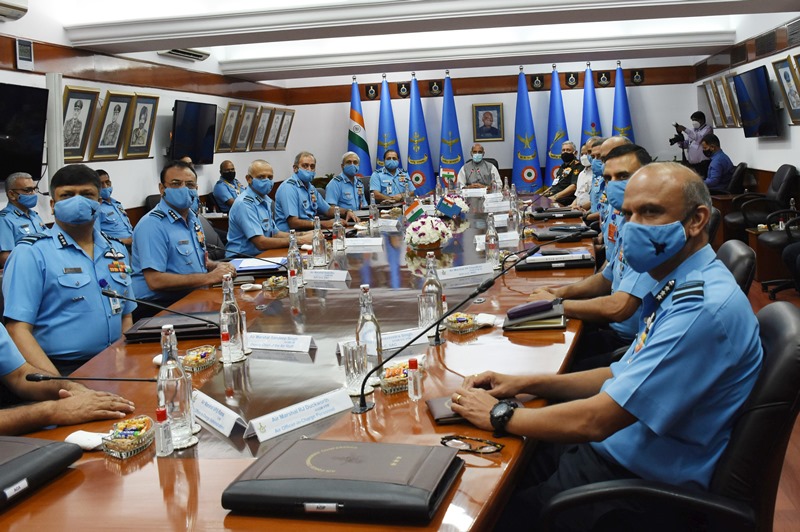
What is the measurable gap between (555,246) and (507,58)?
627 centimetres

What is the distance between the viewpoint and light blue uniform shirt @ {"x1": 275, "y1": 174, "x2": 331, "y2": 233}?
636 cm

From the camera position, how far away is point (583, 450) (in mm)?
1867

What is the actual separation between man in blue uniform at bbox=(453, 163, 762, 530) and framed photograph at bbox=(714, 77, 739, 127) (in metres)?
8.38

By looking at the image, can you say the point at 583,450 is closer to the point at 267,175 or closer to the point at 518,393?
the point at 518,393

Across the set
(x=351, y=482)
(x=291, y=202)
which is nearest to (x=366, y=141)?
(x=291, y=202)

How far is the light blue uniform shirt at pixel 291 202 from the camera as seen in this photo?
636 centimetres

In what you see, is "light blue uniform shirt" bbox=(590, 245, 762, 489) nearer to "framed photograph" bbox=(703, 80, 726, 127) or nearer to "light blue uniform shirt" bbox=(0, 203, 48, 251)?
"light blue uniform shirt" bbox=(0, 203, 48, 251)

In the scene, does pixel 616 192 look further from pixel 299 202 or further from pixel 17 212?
pixel 17 212

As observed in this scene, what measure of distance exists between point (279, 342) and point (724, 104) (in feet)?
29.3

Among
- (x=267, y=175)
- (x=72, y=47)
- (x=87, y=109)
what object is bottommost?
(x=267, y=175)

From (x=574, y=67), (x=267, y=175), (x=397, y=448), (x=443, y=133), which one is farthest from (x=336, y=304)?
(x=574, y=67)

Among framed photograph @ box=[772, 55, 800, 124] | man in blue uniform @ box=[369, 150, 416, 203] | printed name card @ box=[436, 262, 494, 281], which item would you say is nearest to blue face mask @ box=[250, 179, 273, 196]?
printed name card @ box=[436, 262, 494, 281]

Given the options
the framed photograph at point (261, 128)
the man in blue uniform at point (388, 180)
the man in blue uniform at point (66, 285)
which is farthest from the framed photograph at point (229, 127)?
the man in blue uniform at point (66, 285)

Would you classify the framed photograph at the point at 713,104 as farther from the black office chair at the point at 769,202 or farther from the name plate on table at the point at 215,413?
the name plate on table at the point at 215,413
